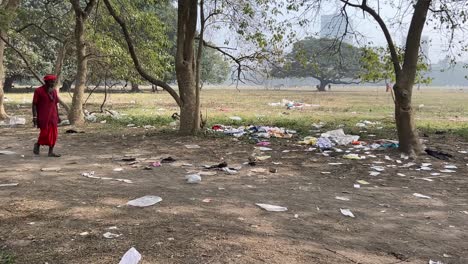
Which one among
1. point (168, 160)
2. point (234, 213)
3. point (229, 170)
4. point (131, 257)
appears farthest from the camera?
point (168, 160)

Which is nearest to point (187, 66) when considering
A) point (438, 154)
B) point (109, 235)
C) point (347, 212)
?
point (438, 154)

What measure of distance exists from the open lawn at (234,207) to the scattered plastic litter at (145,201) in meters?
0.09

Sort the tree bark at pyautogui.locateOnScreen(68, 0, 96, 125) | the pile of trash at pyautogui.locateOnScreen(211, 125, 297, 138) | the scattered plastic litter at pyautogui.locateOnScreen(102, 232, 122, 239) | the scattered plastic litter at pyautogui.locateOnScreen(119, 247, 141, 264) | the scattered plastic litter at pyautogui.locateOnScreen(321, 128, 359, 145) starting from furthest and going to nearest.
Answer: the tree bark at pyautogui.locateOnScreen(68, 0, 96, 125) → the pile of trash at pyautogui.locateOnScreen(211, 125, 297, 138) → the scattered plastic litter at pyautogui.locateOnScreen(321, 128, 359, 145) → the scattered plastic litter at pyautogui.locateOnScreen(102, 232, 122, 239) → the scattered plastic litter at pyautogui.locateOnScreen(119, 247, 141, 264)

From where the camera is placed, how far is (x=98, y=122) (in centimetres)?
1339

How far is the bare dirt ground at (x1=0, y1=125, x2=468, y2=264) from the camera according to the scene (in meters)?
3.39

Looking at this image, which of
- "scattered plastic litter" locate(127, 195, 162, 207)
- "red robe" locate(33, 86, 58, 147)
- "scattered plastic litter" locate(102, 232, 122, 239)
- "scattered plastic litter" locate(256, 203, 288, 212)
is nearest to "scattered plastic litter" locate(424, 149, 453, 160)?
"scattered plastic litter" locate(256, 203, 288, 212)

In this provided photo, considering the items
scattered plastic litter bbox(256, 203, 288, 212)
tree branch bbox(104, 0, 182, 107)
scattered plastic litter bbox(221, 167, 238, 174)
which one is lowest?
scattered plastic litter bbox(221, 167, 238, 174)

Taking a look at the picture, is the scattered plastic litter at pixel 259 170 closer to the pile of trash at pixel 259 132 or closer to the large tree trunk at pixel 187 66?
the pile of trash at pixel 259 132

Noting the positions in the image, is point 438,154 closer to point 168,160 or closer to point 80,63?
point 168,160

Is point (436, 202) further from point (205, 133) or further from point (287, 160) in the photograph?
point (205, 133)

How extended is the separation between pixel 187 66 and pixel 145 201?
596cm

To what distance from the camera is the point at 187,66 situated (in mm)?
10180

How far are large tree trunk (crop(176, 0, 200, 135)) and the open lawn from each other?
1500 mm

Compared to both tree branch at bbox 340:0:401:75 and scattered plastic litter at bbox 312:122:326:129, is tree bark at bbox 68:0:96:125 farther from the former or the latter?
tree branch at bbox 340:0:401:75
